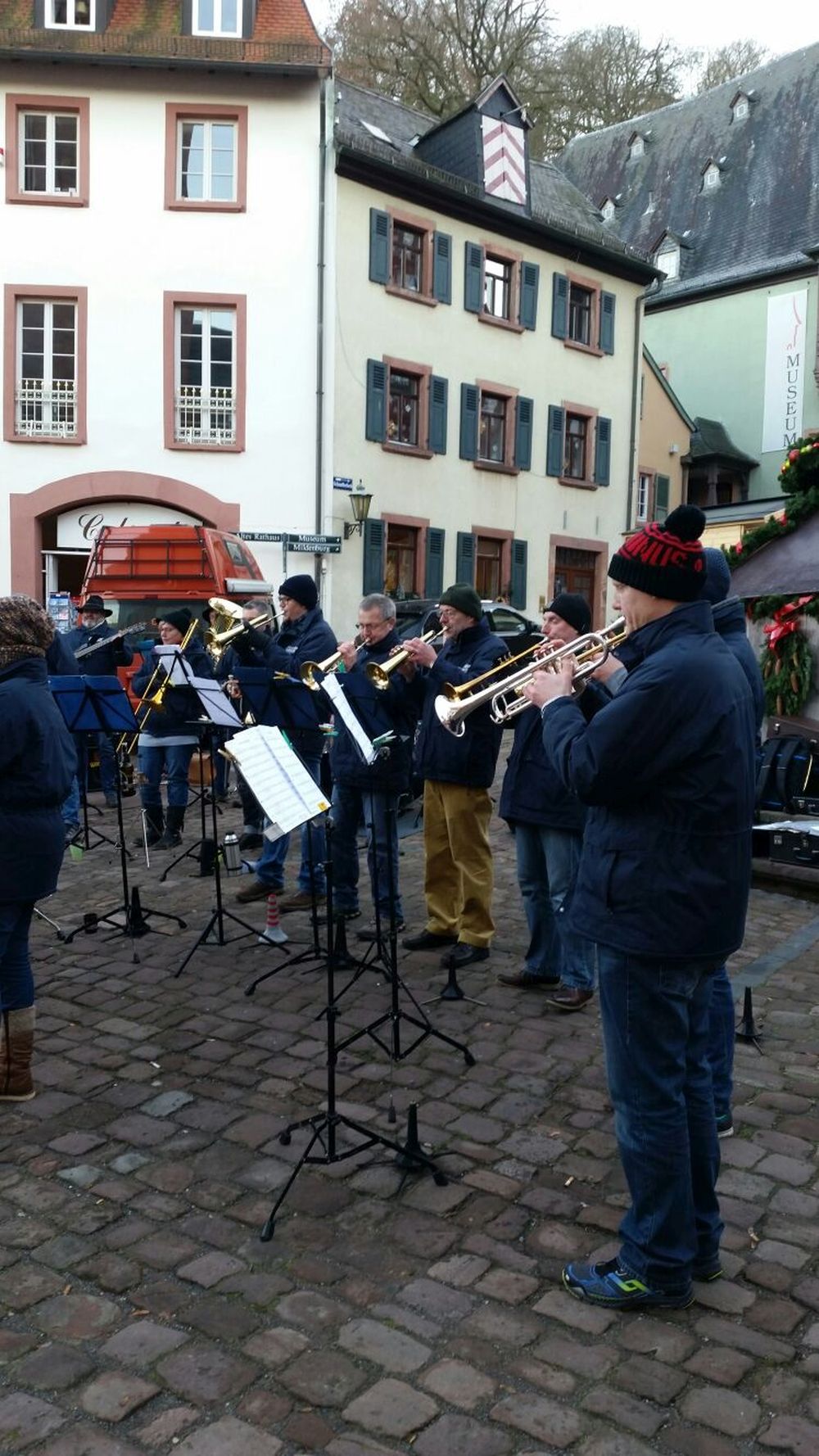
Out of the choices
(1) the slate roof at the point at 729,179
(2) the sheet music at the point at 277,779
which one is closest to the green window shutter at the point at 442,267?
(1) the slate roof at the point at 729,179

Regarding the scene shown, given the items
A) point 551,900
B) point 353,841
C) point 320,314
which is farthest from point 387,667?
point 320,314

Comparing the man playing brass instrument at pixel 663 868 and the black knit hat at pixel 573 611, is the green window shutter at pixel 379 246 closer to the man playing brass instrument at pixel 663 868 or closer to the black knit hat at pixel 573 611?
the black knit hat at pixel 573 611

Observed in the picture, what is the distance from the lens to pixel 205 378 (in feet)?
66.5

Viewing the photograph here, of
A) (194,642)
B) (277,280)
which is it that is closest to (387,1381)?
(194,642)

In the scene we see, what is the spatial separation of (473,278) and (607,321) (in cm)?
448

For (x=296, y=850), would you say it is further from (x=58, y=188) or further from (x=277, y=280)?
(x=58, y=188)

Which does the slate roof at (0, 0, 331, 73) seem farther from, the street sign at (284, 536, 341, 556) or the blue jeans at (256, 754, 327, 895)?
the blue jeans at (256, 754, 327, 895)

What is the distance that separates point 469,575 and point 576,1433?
21422 mm

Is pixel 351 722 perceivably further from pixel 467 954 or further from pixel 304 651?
pixel 304 651

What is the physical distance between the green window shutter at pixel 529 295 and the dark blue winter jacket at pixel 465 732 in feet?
65.7

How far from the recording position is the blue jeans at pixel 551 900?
5.66m

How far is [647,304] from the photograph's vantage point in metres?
36.8

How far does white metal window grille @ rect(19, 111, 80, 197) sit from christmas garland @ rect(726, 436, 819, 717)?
1476cm

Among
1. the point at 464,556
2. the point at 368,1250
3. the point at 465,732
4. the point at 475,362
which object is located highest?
the point at 475,362
